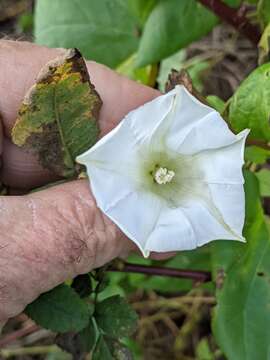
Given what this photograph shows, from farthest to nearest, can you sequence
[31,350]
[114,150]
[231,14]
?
[31,350] < [231,14] < [114,150]

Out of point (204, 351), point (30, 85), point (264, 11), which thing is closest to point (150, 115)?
point (30, 85)

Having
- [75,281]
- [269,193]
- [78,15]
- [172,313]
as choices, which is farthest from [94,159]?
[172,313]

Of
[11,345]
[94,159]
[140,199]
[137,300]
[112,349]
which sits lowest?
[11,345]

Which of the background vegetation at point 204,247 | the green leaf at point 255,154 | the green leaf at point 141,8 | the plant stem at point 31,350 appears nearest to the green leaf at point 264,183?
the background vegetation at point 204,247

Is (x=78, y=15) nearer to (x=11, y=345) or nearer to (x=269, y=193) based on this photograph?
(x=269, y=193)

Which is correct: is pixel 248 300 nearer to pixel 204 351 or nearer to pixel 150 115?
pixel 150 115

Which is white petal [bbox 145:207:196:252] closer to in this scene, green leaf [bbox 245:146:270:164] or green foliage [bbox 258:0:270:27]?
green leaf [bbox 245:146:270:164]
